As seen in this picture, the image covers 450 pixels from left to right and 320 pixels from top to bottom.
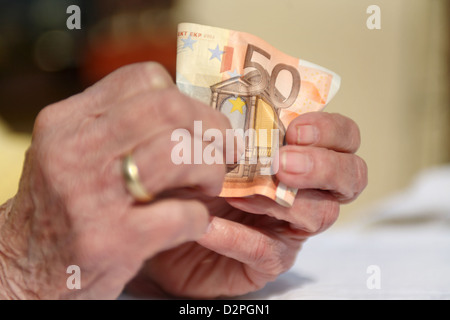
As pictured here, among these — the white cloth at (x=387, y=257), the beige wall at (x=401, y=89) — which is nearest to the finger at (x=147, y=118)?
the white cloth at (x=387, y=257)

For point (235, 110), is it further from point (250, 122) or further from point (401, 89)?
point (401, 89)

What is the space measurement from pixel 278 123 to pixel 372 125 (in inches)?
74.9

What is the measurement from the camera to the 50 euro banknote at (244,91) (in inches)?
23.3

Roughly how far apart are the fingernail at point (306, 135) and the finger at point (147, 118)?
7.3 inches

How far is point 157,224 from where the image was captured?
1.35 feet

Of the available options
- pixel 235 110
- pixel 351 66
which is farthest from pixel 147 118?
pixel 351 66

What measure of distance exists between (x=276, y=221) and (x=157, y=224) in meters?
0.29

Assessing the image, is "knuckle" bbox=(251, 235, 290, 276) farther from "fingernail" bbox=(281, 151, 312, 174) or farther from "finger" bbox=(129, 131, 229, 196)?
"finger" bbox=(129, 131, 229, 196)

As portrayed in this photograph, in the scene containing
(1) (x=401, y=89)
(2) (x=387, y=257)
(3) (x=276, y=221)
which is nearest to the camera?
(3) (x=276, y=221)

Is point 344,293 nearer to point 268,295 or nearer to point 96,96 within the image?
point 268,295

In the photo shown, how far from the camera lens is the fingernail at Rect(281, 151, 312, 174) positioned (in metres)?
0.57

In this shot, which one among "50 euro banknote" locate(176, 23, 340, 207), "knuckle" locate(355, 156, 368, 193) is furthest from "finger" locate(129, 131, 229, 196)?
"knuckle" locate(355, 156, 368, 193)

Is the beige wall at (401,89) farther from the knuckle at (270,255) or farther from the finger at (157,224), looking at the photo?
the finger at (157,224)
